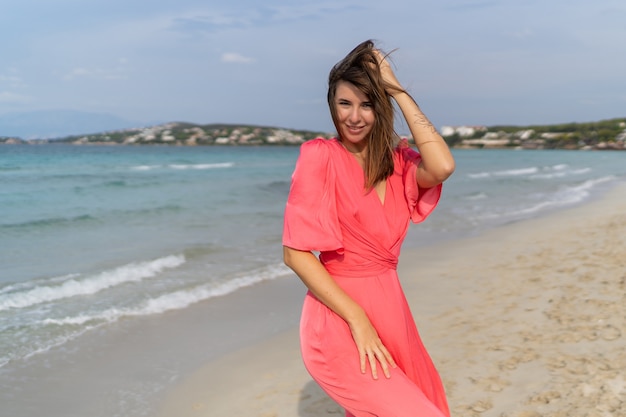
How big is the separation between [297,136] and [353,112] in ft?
318

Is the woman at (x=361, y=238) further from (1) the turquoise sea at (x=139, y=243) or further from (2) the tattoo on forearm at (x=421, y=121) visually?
(1) the turquoise sea at (x=139, y=243)

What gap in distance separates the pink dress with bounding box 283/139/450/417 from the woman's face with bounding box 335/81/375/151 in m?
0.07

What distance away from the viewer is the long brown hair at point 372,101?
2082 mm

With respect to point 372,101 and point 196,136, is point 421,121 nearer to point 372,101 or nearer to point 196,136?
point 372,101

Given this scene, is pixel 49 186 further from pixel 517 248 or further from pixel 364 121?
pixel 364 121

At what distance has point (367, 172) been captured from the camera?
7.14 ft

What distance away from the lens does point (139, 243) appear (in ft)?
38.4

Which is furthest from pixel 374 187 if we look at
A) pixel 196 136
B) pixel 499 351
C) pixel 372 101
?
pixel 196 136

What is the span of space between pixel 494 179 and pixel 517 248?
19348mm

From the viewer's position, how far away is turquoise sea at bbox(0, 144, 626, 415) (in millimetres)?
6977

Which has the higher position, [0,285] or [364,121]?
[364,121]

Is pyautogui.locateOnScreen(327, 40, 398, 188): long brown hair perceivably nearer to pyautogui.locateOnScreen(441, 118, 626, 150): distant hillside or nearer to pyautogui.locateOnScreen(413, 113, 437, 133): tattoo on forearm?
pyautogui.locateOnScreen(413, 113, 437, 133): tattoo on forearm

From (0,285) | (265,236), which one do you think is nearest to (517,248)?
(265,236)

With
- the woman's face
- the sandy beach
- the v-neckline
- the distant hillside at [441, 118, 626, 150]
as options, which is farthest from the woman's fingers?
the distant hillside at [441, 118, 626, 150]
